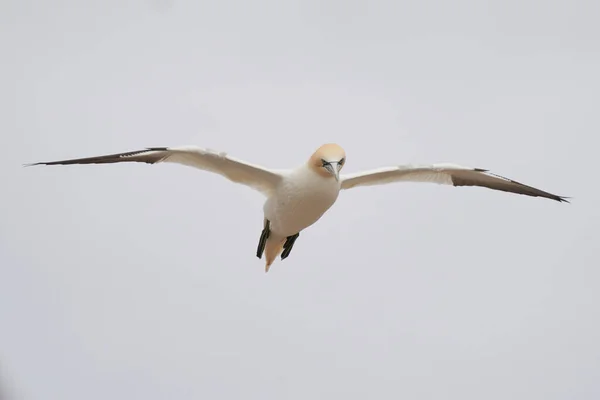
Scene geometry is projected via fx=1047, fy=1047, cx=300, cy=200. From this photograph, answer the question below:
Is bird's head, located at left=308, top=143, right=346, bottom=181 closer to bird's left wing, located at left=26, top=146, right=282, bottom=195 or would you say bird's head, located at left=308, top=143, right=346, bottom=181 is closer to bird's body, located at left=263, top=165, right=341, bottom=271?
bird's body, located at left=263, top=165, right=341, bottom=271

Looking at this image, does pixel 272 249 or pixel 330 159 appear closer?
pixel 330 159

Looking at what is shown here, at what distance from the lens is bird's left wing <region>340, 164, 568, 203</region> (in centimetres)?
1522

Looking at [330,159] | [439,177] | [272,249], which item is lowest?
[272,249]

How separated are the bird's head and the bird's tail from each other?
2.08 metres

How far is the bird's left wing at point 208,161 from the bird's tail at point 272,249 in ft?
3.06

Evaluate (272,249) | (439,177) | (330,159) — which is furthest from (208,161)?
(439,177)

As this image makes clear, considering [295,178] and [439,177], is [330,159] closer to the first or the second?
[295,178]

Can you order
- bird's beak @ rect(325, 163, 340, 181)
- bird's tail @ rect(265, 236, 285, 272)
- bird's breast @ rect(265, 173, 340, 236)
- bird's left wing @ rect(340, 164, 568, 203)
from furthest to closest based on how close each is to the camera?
bird's tail @ rect(265, 236, 285, 272)
bird's left wing @ rect(340, 164, 568, 203)
bird's breast @ rect(265, 173, 340, 236)
bird's beak @ rect(325, 163, 340, 181)

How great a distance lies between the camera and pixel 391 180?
15.6 meters

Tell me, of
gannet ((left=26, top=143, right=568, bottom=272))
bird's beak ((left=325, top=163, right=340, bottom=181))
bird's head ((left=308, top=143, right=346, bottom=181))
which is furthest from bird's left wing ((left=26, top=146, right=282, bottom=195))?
bird's beak ((left=325, top=163, right=340, bottom=181))

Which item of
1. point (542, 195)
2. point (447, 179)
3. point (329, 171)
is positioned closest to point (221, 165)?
point (329, 171)

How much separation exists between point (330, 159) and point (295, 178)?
864 millimetres

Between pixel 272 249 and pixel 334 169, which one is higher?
pixel 334 169

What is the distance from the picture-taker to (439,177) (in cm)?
1584
